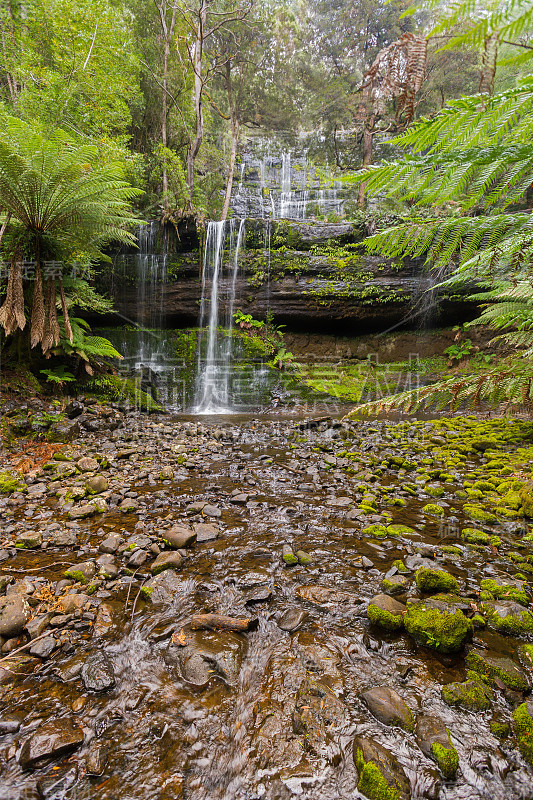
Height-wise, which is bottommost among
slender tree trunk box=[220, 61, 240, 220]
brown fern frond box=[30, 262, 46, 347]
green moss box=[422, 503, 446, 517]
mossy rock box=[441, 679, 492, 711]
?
green moss box=[422, 503, 446, 517]

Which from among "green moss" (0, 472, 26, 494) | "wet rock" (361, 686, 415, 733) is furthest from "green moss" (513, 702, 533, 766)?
"green moss" (0, 472, 26, 494)

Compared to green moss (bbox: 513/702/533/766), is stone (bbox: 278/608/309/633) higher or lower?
lower

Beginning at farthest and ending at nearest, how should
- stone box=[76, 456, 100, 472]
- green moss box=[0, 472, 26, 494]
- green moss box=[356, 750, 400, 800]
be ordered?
stone box=[76, 456, 100, 472] → green moss box=[0, 472, 26, 494] → green moss box=[356, 750, 400, 800]

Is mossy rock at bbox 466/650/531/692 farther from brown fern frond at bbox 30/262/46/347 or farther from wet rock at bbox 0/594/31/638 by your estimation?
brown fern frond at bbox 30/262/46/347

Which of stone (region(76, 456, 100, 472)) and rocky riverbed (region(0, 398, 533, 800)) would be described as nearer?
rocky riverbed (region(0, 398, 533, 800))

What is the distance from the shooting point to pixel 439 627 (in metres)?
1.41

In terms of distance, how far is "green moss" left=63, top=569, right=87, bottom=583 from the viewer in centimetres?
186

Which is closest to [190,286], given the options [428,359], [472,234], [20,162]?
[20,162]

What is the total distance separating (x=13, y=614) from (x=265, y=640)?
1180 mm

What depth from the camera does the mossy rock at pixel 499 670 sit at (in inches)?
47.8

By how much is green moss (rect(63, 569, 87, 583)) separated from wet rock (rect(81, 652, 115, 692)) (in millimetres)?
531

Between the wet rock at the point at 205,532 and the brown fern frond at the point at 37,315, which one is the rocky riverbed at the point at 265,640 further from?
the brown fern frond at the point at 37,315

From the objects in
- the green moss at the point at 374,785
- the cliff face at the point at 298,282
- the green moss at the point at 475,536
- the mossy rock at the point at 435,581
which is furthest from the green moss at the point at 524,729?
the cliff face at the point at 298,282

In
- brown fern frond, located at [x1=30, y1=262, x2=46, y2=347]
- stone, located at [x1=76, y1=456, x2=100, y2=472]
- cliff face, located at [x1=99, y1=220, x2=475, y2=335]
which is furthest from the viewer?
cliff face, located at [x1=99, y1=220, x2=475, y2=335]
